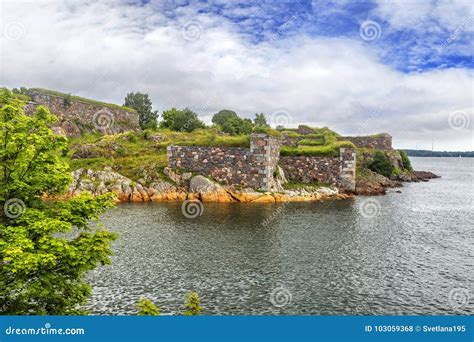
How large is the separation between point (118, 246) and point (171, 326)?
68.0 feet

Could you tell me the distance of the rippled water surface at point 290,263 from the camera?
19.8 metres

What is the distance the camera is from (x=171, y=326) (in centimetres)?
1068

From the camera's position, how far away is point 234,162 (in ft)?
195

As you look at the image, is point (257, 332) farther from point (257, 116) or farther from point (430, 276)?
point (257, 116)

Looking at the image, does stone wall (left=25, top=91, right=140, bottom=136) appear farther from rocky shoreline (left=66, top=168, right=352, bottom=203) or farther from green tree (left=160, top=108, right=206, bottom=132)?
rocky shoreline (left=66, top=168, right=352, bottom=203)

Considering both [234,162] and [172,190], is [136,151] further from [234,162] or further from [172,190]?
[234,162]
